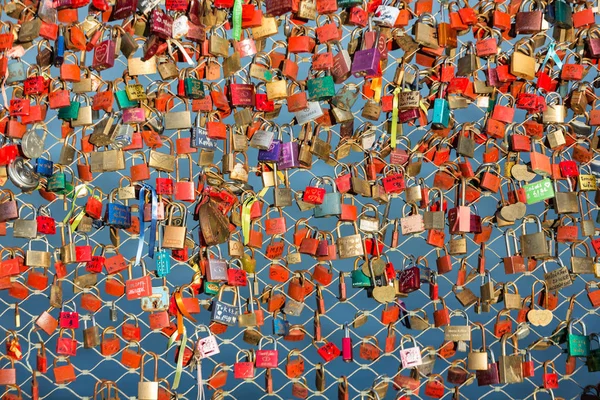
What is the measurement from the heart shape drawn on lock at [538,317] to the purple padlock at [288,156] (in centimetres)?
141

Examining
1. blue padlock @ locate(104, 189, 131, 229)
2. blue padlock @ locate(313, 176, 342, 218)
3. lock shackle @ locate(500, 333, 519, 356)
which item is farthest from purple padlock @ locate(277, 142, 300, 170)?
lock shackle @ locate(500, 333, 519, 356)

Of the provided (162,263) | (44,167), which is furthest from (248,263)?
(44,167)

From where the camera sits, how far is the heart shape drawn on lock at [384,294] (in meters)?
4.81

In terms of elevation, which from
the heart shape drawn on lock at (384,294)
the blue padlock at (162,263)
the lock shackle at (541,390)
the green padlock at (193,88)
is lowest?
the lock shackle at (541,390)

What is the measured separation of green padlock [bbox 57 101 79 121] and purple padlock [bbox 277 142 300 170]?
1013 mm

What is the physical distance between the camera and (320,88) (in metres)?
4.88

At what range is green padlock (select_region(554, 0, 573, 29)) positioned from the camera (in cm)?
523

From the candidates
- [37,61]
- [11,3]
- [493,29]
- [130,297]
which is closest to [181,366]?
[130,297]

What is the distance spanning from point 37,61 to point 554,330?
2.98 m

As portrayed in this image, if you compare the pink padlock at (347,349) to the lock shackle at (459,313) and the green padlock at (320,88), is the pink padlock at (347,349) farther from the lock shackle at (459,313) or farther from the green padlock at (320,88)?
the green padlock at (320,88)

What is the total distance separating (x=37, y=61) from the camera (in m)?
4.96

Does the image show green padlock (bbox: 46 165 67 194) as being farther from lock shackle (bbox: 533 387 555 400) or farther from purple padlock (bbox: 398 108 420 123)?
lock shackle (bbox: 533 387 555 400)

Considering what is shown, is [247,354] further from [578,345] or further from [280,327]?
[578,345]

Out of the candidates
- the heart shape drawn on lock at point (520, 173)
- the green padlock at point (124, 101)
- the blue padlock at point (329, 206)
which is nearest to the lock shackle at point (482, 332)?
the heart shape drawn on lock at point (520, 173)
